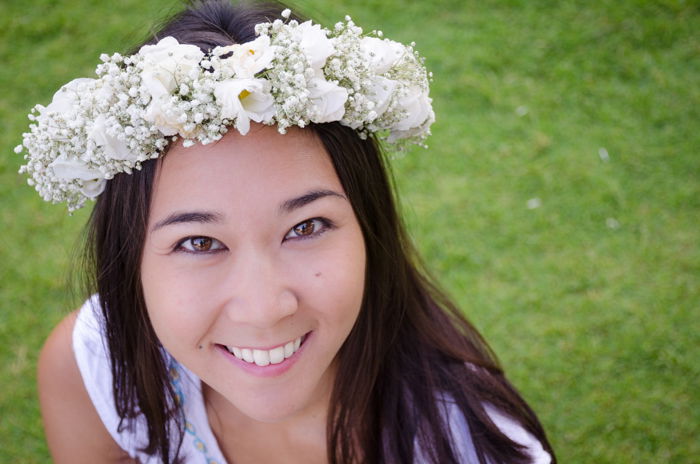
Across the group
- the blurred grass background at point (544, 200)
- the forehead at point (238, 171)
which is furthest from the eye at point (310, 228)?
the blurred grass background at point (544, 200)

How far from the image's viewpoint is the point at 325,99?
64.7 inches

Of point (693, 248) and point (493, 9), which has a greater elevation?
point (493, 9)

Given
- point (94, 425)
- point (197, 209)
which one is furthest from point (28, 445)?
point (197, 209)

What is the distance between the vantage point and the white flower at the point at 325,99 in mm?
1635

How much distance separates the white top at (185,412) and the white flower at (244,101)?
1.16 m

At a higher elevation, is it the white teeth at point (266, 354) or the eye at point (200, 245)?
the eye at point (200, 245)

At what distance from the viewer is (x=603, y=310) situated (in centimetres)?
389

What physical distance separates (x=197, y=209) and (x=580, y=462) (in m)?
2.71

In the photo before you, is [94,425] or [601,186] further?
[601,186]

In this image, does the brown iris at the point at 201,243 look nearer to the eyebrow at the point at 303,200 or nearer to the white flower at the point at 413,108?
A: the eyebrow at the point at 303,200

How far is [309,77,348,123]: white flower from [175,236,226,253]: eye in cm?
43

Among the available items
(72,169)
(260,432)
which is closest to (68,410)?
(260,432)

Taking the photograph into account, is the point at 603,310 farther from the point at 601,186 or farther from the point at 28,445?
the point at 28,445

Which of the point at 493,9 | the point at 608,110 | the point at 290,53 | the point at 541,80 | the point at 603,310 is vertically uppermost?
the point at 493,9
